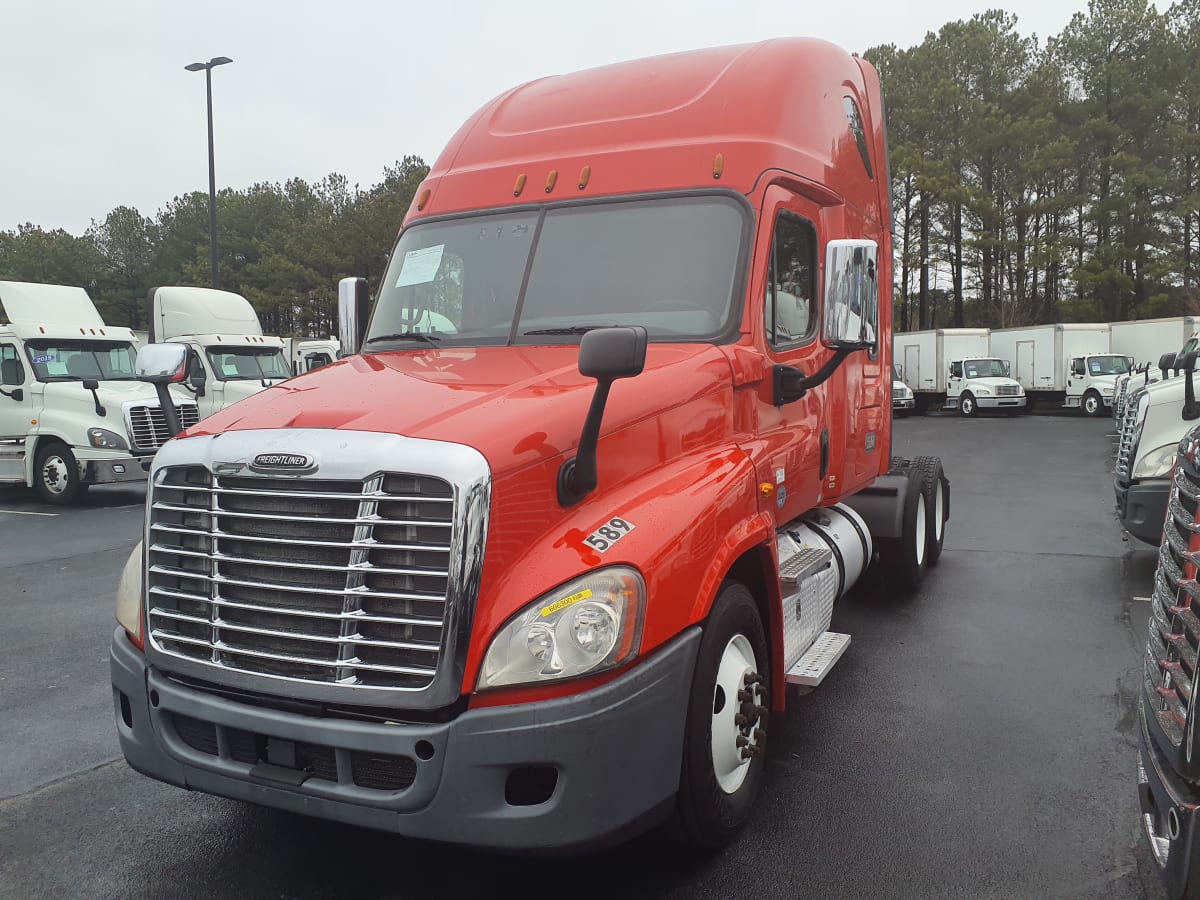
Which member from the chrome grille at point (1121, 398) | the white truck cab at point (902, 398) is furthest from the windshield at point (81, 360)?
the white truck cab at point (902, 398)

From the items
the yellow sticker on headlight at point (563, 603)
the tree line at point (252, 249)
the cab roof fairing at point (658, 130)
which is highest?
the tree line at point (252, 249)

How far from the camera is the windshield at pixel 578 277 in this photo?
4059 mm

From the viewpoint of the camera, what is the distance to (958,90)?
43.3 m

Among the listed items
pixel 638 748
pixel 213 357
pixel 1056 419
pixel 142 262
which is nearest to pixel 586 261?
pixel 638 748

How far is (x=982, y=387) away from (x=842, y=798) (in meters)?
30.7

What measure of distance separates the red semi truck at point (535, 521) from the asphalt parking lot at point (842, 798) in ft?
1.27

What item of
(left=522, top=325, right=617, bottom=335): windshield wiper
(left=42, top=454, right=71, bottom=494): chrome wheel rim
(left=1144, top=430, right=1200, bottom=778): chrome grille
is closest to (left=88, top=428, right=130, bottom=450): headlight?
(left=42, top=454, right=71, bottom=494): chrome wheel rim

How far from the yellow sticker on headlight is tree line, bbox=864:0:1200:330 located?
143 feet

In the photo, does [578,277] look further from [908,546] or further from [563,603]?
[908,546]

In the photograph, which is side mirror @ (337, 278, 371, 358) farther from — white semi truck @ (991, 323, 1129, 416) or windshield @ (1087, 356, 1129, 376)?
windshield @ (1087, 356, 1129, 376)

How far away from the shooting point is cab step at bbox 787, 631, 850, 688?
4.23 metres

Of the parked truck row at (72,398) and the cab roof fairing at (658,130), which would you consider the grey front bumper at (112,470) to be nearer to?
the parked truck row at (72,398)

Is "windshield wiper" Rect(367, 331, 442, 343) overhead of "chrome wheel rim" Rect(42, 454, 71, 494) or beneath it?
overhead

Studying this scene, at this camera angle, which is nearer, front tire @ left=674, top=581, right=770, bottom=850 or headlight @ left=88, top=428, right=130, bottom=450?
front tire @ left=674, top=581, right=770, bottom=850
